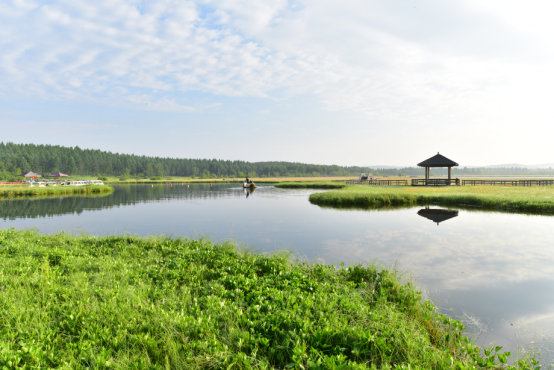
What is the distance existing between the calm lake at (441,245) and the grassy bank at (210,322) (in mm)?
1614

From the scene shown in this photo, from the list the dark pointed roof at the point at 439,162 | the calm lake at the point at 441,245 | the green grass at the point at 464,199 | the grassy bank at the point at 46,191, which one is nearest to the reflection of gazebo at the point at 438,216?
the calm lake at the point at 441,245

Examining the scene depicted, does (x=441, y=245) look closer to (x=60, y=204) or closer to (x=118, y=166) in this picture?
(x=60, y=204)

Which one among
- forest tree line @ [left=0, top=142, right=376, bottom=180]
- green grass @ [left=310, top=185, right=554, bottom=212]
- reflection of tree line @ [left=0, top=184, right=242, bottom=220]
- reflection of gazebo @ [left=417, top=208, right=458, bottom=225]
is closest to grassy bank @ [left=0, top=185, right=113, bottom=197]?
reflection of tree line @ [left=0, top=184, right=242, bottom=220]

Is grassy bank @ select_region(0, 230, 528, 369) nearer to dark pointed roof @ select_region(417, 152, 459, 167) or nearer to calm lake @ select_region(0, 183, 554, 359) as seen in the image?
calm lake @ select_region(0, 183, 554, 359)

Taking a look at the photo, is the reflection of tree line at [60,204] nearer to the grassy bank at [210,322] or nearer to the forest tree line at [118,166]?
the grassy bank at [210,322]

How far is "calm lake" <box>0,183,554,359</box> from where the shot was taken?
6457 mm

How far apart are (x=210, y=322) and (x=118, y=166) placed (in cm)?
14872

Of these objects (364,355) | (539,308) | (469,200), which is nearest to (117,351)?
(364,355)

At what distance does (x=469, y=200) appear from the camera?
26.7m

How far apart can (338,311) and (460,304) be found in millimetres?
4066

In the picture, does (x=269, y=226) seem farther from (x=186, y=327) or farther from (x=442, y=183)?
(x=442, y=183)

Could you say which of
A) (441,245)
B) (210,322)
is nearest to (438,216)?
(441,245)

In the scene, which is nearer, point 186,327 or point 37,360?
point 37,360

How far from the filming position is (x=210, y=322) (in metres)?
4.35
